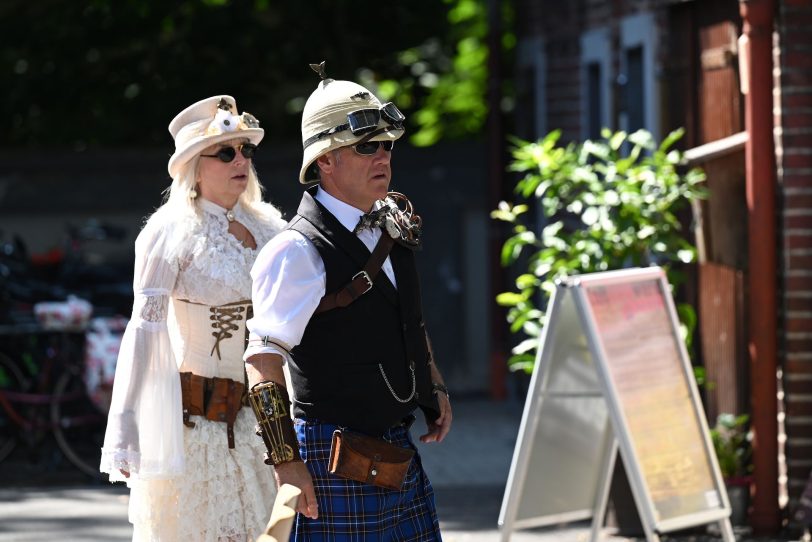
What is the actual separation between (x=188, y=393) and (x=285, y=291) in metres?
1.42

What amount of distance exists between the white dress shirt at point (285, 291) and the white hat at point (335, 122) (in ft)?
0.83

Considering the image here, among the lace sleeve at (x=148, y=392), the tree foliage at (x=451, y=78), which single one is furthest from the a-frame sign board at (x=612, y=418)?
the tree foliage at (x=451, y=78)

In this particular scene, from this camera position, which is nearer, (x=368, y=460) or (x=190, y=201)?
(x=368, y=460)

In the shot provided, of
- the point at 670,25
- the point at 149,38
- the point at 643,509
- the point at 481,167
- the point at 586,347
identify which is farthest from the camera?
the point at 149,38

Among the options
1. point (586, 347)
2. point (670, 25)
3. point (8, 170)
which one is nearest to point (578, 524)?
point (586, 347)

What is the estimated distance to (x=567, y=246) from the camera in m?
8.33

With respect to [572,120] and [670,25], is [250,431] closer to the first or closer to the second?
[670,25]

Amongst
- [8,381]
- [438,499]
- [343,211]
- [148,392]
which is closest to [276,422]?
[343,211]

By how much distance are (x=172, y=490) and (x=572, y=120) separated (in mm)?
7826

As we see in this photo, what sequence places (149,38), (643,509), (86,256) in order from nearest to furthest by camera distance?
(643,509), (86,256), (149,38)

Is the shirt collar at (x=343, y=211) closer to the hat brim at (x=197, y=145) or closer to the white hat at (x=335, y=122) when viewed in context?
the white hat at (x=335, y=122)

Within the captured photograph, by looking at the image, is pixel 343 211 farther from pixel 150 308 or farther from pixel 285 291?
pixel 150 308

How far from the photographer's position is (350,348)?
464 centimetres

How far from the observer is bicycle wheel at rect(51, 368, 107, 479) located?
34.7ft
